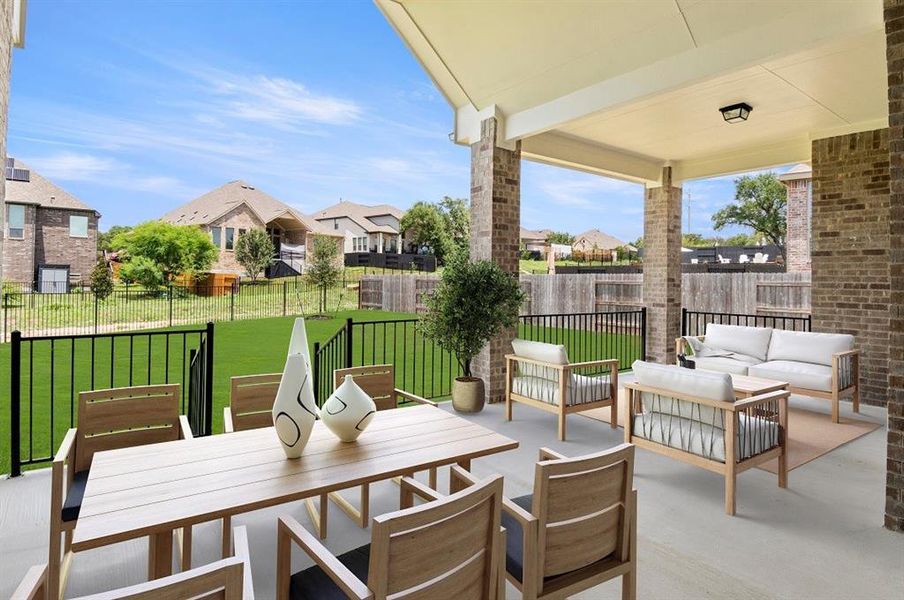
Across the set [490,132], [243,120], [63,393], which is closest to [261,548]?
[490,132]

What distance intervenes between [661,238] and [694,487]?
220 inches

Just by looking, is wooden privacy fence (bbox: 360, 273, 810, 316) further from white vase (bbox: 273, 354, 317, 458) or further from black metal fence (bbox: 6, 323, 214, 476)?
white vase (bbox: 273, 354, 317, 458)

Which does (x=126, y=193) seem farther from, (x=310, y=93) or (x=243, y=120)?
(x=310, y=93)

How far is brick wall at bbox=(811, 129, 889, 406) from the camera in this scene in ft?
20.1

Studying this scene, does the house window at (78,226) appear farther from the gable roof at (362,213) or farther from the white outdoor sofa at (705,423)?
the white outdoor sofa at (705,423)

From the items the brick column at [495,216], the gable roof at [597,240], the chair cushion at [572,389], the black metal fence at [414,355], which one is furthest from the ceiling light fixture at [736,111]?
the gable roof at [597,240]

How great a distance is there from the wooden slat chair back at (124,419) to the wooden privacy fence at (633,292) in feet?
10.3

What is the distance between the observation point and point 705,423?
3.43 m

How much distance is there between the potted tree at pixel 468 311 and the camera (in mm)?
5297

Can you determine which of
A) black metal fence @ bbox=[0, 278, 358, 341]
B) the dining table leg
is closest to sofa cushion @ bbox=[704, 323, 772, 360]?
the dining table leg

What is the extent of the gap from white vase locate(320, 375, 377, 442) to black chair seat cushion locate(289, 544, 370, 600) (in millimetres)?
650

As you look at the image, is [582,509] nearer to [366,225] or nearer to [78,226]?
[78,226]

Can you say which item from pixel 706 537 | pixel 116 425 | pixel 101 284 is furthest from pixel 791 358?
pixel 101 284

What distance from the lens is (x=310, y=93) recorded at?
51875 mm
